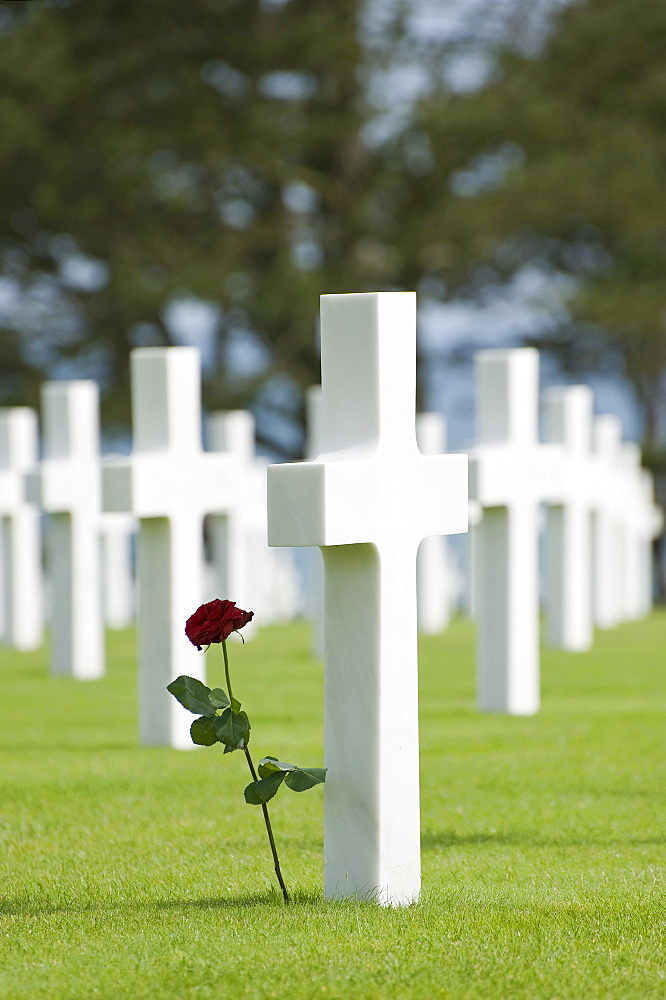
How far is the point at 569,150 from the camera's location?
68.4ft

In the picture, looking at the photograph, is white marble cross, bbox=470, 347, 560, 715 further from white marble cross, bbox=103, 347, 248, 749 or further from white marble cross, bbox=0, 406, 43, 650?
white marble cross, bbox=0, 406, 43, 650

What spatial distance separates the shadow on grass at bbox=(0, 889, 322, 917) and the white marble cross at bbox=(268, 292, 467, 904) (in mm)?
148

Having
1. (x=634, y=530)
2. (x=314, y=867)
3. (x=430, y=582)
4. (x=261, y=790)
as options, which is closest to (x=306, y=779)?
(x=261, y=790)

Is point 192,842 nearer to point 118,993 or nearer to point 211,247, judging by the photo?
point 118,993

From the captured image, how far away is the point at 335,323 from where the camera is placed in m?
4.43

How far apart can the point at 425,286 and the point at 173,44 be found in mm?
4829

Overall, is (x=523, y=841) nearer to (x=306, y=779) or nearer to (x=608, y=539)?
(x=306, y=779)

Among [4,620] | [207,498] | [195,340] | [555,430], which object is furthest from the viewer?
[195,340]

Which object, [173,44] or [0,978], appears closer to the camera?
[0,978]

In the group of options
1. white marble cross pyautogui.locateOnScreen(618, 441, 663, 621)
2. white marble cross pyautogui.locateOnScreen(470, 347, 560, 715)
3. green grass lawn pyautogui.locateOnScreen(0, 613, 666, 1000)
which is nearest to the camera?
green grass lawn pyautogui.locateOnScreen(0, 613, 666, 1000)

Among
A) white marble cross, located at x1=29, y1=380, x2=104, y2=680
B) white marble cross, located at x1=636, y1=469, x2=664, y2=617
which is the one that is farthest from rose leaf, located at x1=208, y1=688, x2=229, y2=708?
white marble cross, located at x1=636, y1=469, x2=664, y2=617

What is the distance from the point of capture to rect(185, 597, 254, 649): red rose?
13.6ft

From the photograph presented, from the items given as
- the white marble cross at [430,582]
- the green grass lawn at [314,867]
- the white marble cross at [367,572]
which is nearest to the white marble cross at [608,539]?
the white marble cross at [430,582]

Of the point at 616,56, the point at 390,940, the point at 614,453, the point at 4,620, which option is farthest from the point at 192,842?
the point at 616,56
